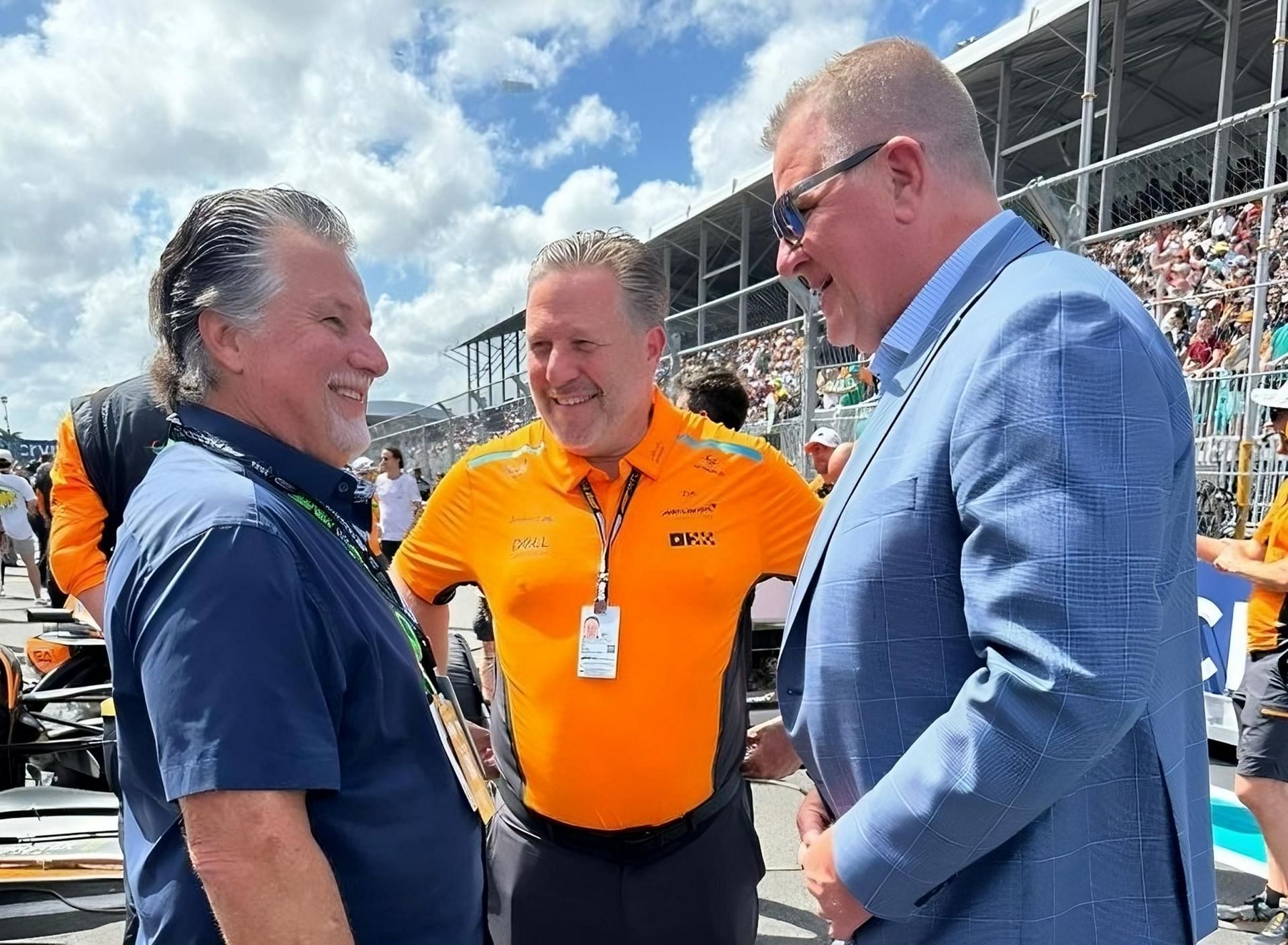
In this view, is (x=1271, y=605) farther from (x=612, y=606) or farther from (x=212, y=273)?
(x=212, y=273)

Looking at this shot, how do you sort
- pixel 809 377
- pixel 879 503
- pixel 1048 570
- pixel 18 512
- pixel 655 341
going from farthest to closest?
pixel 18 512, pixel 809 377, pixel 655 341, pixel 879 503, pixel 1048 570

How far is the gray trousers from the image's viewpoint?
6.16 feet

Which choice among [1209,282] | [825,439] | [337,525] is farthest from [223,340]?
[1209,282]

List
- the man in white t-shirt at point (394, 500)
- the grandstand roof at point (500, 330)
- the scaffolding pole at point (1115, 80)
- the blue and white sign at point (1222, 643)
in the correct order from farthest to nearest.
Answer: the grandstand roof at point (500, 330) → the scaffolding pole at point (1115, 80) → the man in white t-shirt at point (394, 500) → the blue and white sign at point (1222, 643)

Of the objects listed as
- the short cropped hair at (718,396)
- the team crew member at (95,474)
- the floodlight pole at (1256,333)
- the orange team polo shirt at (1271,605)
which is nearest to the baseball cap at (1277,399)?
the orange team polo shirt at (1271,605)

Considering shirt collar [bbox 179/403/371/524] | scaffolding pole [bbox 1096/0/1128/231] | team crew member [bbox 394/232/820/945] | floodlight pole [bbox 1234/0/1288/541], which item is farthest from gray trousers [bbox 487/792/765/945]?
scaffolding pole [bbox 1096/0/1128/231]

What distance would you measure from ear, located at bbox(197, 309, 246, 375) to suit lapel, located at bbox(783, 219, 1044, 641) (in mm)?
→ 844

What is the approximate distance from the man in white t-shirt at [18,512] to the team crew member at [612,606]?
35.2 ft

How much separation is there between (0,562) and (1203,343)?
14.0 meters

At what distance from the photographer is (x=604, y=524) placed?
203cm

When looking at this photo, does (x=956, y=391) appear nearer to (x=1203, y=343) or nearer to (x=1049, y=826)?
(x=1049, y=826)

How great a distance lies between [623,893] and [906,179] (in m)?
1.52

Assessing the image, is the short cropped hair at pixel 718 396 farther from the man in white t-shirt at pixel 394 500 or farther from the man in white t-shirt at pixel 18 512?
the man in white t-shirt at pixel 18 512

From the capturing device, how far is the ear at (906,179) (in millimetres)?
1210
